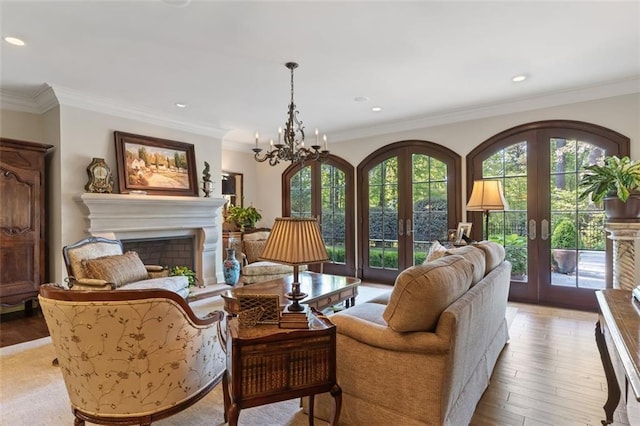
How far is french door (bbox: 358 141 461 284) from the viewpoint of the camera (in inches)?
208

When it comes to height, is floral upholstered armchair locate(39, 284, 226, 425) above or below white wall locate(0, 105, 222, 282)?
below

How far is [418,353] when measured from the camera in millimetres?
1662

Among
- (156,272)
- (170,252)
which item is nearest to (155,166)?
(170,252)

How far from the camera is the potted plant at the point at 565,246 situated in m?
4.30

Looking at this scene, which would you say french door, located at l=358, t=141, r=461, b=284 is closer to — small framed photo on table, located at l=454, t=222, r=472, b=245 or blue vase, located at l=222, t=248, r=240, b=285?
small framed photo on table, located at l=454, t=222, r=472, b=245

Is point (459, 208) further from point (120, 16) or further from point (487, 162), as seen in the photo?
point (120, 16)

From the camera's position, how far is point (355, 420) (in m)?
1.91

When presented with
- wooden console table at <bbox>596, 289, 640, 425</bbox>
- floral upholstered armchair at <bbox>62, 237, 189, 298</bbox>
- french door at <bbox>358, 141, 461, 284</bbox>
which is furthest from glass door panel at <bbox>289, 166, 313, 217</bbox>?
wooden console table at <bbox>596, 289, 640, 425</bbox>

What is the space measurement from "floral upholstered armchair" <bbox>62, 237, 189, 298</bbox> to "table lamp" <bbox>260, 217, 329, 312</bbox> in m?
2.30

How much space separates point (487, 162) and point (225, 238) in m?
4.49

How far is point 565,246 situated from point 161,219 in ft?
18.1

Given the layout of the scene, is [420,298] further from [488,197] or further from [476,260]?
[488,197]

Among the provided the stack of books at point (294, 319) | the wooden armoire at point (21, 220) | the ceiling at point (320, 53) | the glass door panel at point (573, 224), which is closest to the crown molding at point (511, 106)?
the ceiling at point (320, 53)

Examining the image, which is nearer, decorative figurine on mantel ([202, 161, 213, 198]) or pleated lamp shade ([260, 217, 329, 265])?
pleated lamp shade ([260, 217, 329, 265])
